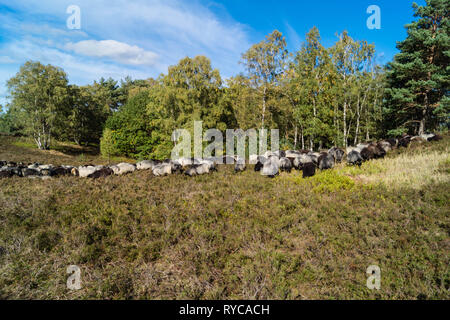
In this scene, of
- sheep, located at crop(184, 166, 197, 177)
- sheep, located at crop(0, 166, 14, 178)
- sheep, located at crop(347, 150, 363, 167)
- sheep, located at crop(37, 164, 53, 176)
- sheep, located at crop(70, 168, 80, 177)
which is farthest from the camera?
sheep, located at crop(70, 168, 80, 177)

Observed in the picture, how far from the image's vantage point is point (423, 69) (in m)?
22.7

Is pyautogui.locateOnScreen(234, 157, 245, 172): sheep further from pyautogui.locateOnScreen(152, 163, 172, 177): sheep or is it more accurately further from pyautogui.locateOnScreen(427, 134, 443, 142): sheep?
pyautogui.locateOnScreen(427, 134, 443, 142): sheep

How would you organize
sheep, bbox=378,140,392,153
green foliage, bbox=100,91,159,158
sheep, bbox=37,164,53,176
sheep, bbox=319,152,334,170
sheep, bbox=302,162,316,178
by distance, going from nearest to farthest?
sheep, bbox=302,162,316,178, sheep, bbox=319,152,334,170, sheep, bbox=37,164,53,176, sheep, bbox=378,140,392,153, green foliage, bbox=100,91,159,158

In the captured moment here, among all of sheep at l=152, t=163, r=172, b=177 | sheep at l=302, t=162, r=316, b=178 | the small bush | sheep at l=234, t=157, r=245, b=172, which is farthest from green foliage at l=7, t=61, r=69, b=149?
sheep at l=302, t=162, r=316, b=178

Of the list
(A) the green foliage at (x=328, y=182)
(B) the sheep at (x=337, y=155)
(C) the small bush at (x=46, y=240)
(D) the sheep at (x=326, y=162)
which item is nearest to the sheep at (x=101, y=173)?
(C) the small bush at (x=46, y=240)

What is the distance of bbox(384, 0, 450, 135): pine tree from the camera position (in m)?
22.6

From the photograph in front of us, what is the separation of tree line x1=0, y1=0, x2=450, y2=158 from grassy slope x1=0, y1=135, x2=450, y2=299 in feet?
60.2

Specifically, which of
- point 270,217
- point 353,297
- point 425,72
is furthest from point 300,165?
point 425,72

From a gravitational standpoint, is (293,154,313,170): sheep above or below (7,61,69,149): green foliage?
below

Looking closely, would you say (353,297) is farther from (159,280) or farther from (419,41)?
(419,41)

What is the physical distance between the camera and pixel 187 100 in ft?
87.5

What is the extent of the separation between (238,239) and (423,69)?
2901 centimetres

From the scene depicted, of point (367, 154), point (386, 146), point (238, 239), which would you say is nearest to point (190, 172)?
point (238, 239)

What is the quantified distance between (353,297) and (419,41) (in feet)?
103
